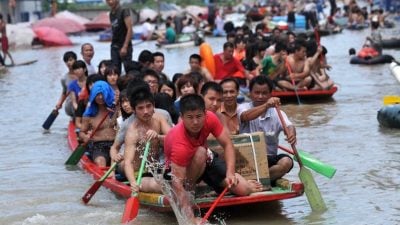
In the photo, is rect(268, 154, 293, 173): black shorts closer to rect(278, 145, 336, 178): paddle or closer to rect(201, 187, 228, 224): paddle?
rect(278, 145, 336, 178): paddle

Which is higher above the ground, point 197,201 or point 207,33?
point 197,201

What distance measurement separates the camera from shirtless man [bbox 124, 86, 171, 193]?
7410 millimetres

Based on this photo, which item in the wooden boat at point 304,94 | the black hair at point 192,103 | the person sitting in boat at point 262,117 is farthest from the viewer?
the wooden boat at point 304,94

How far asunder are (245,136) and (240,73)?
7678 millimetres

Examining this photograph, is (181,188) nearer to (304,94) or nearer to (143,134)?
(143,134)

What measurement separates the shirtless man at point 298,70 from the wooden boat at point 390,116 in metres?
2.91

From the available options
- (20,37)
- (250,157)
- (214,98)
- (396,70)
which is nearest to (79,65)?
(214,98)

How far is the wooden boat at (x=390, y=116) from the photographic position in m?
11.5

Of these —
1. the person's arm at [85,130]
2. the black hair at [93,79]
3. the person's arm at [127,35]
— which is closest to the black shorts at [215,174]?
the person's arm at [85,130]

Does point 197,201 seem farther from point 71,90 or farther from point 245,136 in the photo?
point 71,90

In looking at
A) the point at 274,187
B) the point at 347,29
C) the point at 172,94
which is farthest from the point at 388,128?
Result: the point at 347,29

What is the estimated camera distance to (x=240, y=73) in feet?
49.6

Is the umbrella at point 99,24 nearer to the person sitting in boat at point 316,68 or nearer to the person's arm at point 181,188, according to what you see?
the person sitting in boat at point 316,68

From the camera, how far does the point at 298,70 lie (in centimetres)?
1462
